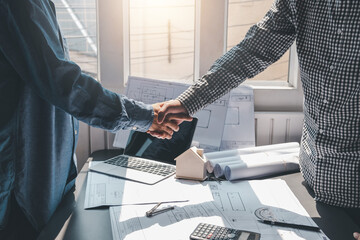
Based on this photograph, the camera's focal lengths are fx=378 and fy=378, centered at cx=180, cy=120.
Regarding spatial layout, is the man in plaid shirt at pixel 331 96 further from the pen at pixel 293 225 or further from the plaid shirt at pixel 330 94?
the pen at pixel 293 225

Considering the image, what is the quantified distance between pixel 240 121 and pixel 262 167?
1.47ft

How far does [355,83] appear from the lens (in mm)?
1102

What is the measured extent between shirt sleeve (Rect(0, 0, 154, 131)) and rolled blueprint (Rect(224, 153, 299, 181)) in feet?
1.46

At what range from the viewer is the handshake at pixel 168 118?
1.45 meters

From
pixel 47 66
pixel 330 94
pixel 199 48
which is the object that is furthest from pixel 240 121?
pixel 47 66

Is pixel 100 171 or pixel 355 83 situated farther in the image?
pixel 100 171

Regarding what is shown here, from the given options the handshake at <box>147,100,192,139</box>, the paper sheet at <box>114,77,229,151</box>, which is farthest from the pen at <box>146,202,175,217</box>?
the paper sheet at <box>114,77,229,151</box>

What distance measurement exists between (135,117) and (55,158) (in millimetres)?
290

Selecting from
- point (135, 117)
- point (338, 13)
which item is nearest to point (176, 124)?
point (135, 117)

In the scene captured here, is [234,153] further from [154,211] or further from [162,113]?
[154,211]

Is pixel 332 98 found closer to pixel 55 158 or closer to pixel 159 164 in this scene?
pixel 159 164

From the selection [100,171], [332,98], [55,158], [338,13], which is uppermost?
[338,13]

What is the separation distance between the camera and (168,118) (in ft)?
4.80

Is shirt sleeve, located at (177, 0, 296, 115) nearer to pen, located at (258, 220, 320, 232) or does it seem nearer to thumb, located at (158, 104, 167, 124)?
thumb, located at (158, 104, 167, 124)
